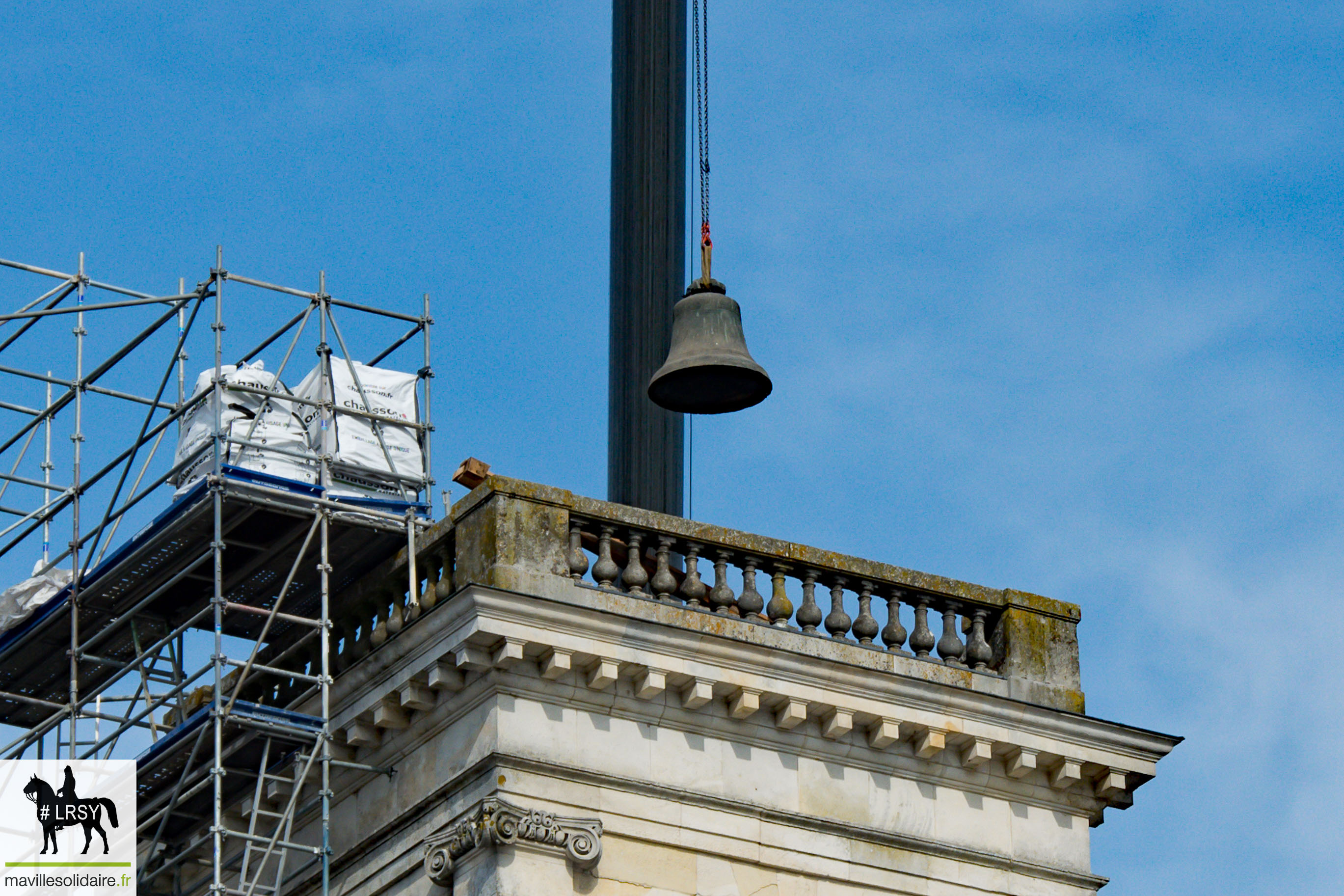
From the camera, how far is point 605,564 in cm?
2488

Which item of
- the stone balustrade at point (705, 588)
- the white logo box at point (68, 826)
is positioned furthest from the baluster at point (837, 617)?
the white logo box at point (68, 826)

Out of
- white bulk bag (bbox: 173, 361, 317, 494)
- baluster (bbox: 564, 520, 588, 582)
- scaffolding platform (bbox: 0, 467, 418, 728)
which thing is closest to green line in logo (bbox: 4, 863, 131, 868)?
scaffolding platform (bbox: 0, 467, 418, 728)

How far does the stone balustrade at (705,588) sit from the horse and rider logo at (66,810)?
2.28 meters

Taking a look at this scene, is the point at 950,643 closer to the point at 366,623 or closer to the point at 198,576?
the point at 366,623

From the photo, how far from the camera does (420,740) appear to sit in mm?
24672

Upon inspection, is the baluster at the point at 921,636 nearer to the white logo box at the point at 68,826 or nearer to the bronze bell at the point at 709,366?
the bronze bell at the point at 709,366

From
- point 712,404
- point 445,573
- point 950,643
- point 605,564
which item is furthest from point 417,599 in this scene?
point 950,643

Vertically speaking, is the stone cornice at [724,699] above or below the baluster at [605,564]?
below

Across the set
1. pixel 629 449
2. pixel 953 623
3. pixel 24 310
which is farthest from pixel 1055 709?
pixel 24 310

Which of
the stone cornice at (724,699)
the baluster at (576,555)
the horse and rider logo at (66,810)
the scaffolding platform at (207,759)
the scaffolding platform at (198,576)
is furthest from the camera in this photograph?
the horse and rider logo at (66,810)

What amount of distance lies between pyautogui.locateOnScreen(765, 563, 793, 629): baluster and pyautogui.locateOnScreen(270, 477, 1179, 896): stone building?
0.02 metres

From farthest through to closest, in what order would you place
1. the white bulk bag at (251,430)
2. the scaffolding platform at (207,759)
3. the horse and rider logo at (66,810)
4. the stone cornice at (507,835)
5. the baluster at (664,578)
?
the horse and rider logo at (66,810)
the white bulk bag at (251,430)
the baluster at (664,578)
the scaffolding platform at (207,759)
the stone cornice at (507,835)

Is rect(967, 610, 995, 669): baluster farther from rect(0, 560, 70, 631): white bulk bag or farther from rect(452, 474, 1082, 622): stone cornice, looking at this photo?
rect(0, 560, 70, 631): white bulk bag

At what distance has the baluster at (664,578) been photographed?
989 inches
